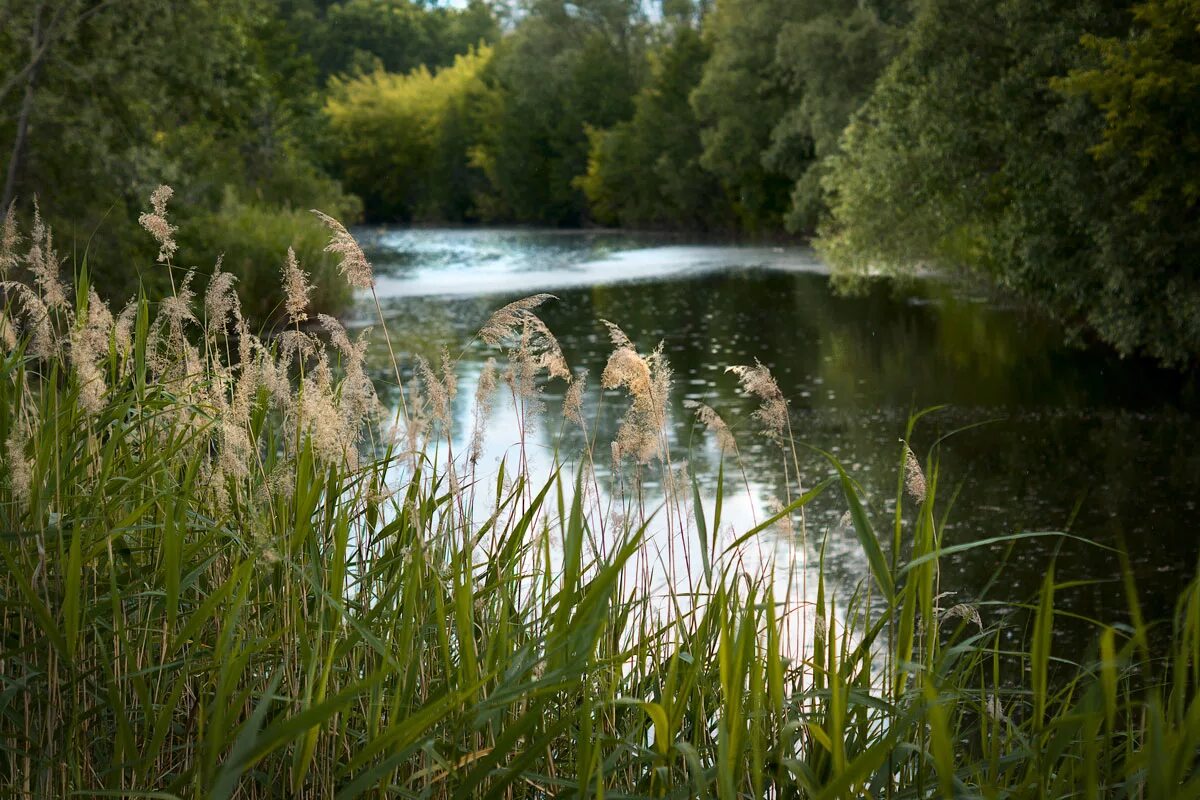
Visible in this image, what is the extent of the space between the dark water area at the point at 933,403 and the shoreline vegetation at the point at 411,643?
256mm

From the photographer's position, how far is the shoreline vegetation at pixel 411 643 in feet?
7.98

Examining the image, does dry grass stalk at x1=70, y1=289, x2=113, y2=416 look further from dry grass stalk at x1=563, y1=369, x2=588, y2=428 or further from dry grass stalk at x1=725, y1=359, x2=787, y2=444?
dry grass stalk at x1=725, y1=359, x2=787, y2=444

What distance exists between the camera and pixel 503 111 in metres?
64.6

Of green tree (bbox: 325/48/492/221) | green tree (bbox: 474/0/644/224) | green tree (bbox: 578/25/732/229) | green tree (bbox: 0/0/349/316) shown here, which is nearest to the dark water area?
green tree (bbox: 0/0/349/316)

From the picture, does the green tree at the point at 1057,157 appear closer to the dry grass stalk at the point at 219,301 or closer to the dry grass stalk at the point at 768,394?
the dry grass stalk at the point at 768,394

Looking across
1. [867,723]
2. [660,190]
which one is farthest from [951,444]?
[660,190]

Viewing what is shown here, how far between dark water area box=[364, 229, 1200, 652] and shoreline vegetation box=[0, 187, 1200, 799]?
0.84 feet

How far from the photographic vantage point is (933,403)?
583 inches

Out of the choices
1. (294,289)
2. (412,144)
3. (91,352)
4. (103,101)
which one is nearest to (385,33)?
(412,144)

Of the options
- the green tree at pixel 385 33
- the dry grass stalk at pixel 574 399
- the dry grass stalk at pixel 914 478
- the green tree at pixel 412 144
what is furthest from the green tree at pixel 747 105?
the dry grass stalk at pixel 914 478

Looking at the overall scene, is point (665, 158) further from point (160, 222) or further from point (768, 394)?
point (768, 394)

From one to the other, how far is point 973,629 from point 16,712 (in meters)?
5.78

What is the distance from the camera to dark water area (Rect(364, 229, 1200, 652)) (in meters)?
9.27

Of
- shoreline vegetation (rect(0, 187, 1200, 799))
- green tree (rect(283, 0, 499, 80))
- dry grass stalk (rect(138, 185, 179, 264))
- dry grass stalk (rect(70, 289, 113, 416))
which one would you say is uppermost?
green tree (rect(283, 0, 499, 80))
